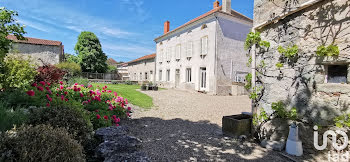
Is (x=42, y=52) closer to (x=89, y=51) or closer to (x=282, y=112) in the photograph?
(x=89, y=51)

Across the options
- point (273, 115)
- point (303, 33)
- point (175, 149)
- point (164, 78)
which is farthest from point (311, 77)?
point (164, 78)

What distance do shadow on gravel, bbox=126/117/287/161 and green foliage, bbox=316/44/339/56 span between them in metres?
1.92

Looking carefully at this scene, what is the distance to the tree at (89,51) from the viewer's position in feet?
82.1

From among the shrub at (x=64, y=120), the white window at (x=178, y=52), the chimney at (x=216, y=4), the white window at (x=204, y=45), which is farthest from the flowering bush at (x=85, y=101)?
the chimney at (x=216, y=4)

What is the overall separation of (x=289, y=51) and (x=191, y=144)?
2.68m

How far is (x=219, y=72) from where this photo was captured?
42.0 ft

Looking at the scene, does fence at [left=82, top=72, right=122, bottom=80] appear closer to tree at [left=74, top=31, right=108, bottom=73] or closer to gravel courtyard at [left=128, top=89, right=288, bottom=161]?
tree at [left=74, top=31, right=108, bottom=73]

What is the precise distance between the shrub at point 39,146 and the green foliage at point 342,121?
355 cm

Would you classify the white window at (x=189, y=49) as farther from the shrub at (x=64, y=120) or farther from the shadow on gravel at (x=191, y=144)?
the shrub at (x=64, y=120)

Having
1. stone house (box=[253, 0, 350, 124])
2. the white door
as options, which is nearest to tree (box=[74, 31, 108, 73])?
the white door

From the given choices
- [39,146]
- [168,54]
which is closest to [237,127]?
[39,146]

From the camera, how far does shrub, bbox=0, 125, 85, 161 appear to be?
1.33 meters

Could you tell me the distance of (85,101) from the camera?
426 cm

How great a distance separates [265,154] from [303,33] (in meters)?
2.38
